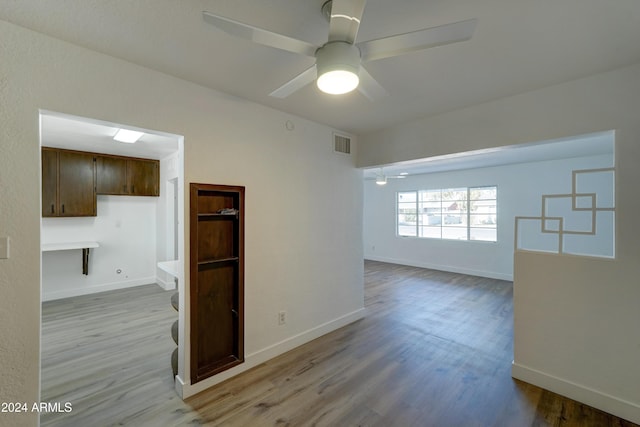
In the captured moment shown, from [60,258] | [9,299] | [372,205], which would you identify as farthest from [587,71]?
[60,258]

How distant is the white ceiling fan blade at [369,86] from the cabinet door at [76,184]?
525 centimetres

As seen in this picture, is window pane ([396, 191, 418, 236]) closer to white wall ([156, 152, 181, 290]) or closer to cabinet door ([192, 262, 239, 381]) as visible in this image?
white wall ([156, 152, 181, 290])

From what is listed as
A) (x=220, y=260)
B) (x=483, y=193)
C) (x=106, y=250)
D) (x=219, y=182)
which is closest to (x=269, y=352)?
(x=220, y=260)

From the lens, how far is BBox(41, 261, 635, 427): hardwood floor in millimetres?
2010

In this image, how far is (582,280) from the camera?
7.25ft

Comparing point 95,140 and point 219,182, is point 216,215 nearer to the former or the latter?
point 219,182

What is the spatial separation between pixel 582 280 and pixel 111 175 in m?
6.65

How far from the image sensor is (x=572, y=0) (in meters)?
1.35

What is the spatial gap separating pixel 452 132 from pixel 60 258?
6360 millimetres

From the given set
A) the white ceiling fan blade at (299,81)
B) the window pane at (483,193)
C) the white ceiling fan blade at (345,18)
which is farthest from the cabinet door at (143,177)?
the window pane at (483,193)

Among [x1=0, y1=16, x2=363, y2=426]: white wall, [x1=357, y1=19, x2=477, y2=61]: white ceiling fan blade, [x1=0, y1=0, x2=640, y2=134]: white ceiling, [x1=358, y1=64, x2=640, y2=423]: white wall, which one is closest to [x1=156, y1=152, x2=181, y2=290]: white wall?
[x1=0, y1=16, x2=363, y2=426]: white wall

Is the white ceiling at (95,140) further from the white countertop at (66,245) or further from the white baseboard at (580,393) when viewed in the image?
the white baseboard at (580,393)

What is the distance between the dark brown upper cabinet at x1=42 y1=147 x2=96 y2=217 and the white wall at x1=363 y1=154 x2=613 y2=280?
268 inches

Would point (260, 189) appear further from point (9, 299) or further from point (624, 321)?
point (624, 321)
